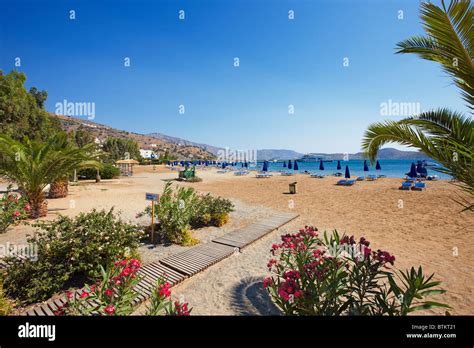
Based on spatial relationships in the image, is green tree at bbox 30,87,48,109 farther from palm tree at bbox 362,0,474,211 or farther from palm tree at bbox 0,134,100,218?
palm tree at bbox 362,0,474,211

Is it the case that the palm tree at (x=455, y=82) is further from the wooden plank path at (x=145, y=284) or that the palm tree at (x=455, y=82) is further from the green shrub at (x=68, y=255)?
the green shrub at (x=68, y=255)

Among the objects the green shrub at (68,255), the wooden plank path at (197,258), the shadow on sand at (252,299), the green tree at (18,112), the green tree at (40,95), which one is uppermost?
the green tree at (40,95)

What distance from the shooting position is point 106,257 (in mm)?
3912

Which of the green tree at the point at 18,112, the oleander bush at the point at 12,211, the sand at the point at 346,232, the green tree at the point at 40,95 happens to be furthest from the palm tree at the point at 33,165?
the green tree at the point at 40,95

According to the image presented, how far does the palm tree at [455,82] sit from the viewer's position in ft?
8.72

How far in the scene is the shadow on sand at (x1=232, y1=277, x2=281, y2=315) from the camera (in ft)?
10.6

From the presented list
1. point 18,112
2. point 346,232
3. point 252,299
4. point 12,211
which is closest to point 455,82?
point 252,299

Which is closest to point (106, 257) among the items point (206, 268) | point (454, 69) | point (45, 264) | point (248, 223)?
point (45, 264)

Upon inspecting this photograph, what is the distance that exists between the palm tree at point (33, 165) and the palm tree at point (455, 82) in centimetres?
1031

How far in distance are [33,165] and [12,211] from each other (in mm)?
1776

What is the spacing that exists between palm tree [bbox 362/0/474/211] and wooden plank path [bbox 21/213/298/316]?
4.26m

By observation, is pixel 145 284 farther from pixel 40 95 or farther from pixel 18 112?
pixel 40 95
